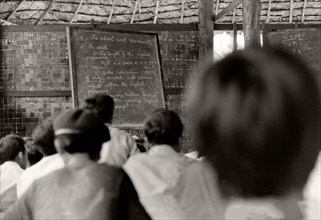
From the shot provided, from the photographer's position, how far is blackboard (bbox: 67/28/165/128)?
6684 mm

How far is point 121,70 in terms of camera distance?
6.98 m

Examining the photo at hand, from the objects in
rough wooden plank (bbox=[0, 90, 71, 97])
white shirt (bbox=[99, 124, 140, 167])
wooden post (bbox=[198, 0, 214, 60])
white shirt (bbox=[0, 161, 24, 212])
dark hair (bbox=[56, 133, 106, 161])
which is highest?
wooden post (bbox=[198, 0, 214, 60])

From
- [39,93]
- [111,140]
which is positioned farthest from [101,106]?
[39,93]

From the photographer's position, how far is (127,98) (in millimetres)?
6910

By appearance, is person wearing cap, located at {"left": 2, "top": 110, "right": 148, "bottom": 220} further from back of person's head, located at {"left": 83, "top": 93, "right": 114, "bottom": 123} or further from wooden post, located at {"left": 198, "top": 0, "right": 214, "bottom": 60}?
wooden post, located at {"left": 198, "top": 0, "right": 214, "bottom": 60}

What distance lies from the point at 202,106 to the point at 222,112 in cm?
3

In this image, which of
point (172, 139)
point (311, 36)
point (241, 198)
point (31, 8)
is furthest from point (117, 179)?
point (31, 8)

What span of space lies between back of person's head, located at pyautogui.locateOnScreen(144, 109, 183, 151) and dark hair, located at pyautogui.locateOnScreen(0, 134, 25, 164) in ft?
4.46

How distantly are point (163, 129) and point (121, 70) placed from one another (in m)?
4.29

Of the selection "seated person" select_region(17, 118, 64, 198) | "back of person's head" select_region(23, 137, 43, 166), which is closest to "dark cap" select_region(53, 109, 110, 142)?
"seated person" select_region(17, 118, 64, 198)

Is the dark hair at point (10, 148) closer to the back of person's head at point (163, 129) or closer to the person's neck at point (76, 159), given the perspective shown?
the back of person's head at point (163, 129)

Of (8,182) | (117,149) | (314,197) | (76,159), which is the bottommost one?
(8,182)

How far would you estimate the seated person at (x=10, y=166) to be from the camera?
357cm

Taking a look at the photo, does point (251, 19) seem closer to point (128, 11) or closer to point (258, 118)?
point (128, 11)
